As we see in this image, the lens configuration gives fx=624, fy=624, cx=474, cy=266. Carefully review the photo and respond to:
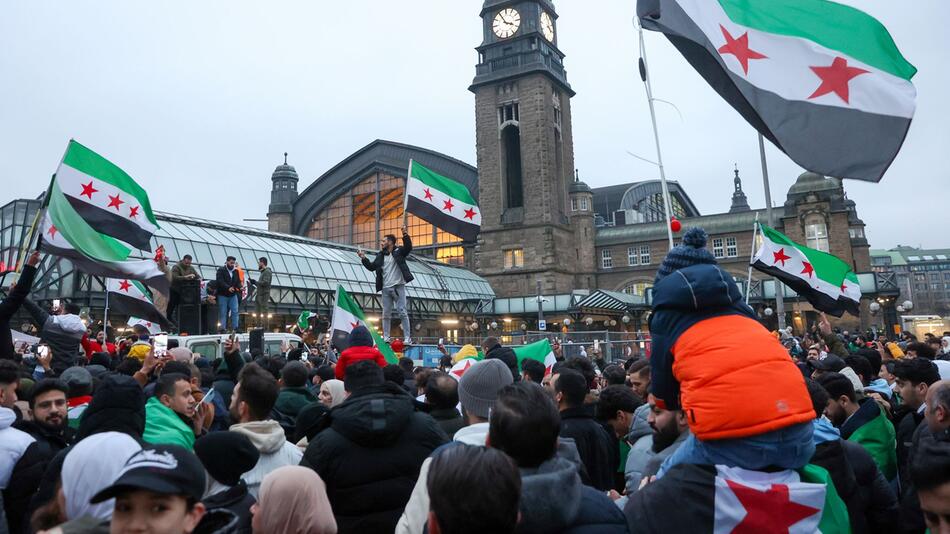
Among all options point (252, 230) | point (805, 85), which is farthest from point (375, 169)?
point (805, 85)

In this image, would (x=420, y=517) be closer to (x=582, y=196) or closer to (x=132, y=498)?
(x=132, y=498)

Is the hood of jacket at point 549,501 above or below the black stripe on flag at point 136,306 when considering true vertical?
below

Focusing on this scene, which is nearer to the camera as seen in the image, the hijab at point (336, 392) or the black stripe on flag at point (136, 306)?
the hijab at point (336, 392)

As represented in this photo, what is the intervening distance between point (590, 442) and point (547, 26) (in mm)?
58334

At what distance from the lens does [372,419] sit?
410cm

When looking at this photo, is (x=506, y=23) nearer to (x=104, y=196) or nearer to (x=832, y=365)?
(x=104, y=196)

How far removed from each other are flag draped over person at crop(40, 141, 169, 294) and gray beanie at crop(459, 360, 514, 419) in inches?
322

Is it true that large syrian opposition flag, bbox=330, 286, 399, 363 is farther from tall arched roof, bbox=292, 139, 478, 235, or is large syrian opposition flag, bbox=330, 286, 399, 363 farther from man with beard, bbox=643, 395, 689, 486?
tall arched roof, bbox=292, 139, 478, 235

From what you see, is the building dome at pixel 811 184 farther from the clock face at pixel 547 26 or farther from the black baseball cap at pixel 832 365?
the black baseball cap at pixel 832 365

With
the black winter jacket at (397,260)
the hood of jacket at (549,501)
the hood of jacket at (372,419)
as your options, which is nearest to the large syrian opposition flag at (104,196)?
the black winter jacket at (397,260)

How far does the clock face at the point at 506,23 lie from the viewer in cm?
5628

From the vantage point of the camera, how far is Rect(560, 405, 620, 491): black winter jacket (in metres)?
5.02

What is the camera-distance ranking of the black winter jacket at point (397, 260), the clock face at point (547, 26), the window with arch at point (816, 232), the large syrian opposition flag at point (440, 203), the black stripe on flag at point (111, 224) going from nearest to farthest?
the black stripe on flag at point (111, 224)
the black winter jacket at point (397, 260)
the large syrian opposition flag at point (440, 203)
the window with arch at point (816, 232)
the clock face at point (547, 26)

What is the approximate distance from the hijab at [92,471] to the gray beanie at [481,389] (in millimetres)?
2077
